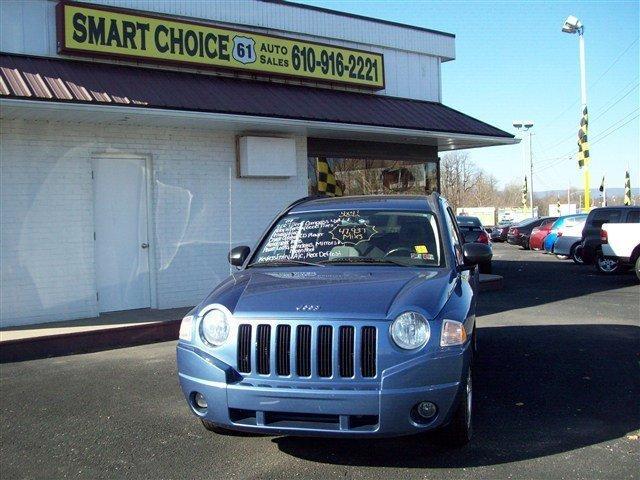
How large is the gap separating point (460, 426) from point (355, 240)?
1.81 meters

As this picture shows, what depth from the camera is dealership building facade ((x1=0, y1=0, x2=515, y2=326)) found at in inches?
371

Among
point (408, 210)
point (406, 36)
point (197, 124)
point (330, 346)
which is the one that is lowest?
point (330, 346)

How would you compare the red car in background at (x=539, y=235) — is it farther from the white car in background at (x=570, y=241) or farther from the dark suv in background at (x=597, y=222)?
the dark suv in background at (x=597, y=222)

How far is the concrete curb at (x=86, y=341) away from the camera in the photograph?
26.2 ft

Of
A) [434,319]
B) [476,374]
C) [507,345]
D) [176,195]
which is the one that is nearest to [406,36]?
[176,195]

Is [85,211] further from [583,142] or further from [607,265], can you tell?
[583,142]

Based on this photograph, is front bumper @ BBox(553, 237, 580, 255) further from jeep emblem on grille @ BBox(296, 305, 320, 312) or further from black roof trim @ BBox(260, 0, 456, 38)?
jeep emblem on grille @ BBox(296, 305, 320, 312)

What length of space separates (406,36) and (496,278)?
566cm

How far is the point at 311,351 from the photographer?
156 inches

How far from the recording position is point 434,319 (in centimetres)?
409

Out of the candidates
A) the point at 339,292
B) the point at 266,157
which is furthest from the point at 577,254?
the point at 339,292

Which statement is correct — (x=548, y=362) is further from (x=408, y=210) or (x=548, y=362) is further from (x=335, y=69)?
(x=335, y=69)

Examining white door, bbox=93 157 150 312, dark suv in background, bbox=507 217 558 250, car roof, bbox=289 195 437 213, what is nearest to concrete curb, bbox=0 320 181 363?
white door, bbox=93 157 150 312

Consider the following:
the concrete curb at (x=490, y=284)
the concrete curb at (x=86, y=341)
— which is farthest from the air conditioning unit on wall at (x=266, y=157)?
the concrete curb at (x=490, y=284)
